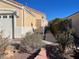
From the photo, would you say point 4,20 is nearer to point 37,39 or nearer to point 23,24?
point 23,24

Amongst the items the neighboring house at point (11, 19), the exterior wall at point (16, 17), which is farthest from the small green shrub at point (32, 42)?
the exterior wall at point (16, 17)

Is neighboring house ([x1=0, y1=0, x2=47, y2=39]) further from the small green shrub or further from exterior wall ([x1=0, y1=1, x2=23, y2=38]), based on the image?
the small green shrub

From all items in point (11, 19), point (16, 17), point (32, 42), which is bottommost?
point (32, 42)

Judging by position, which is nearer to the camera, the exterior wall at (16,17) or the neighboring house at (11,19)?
the neighboring house at (11,19)

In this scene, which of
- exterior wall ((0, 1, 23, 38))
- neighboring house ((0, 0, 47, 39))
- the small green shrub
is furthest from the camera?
exterior wall ((0, 1, 23, 38))

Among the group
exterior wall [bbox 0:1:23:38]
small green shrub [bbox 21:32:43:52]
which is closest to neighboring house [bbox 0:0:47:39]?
exterior wall [bbox 0:1:23:38]

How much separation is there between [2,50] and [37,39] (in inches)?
174

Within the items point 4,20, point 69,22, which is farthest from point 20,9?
point 69,22

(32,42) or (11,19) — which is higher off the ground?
(11,19)

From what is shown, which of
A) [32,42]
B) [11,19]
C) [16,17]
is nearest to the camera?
[32,42]

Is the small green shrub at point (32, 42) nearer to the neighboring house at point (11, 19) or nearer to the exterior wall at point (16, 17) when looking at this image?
the neighboring house at point (11, 19)

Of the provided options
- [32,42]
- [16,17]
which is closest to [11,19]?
[16,17]

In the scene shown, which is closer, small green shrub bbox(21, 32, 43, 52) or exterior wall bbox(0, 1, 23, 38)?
small green shrub bbox(21, 32, 43, 52)

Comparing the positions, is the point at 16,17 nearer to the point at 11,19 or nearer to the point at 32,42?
the point at 11,19
